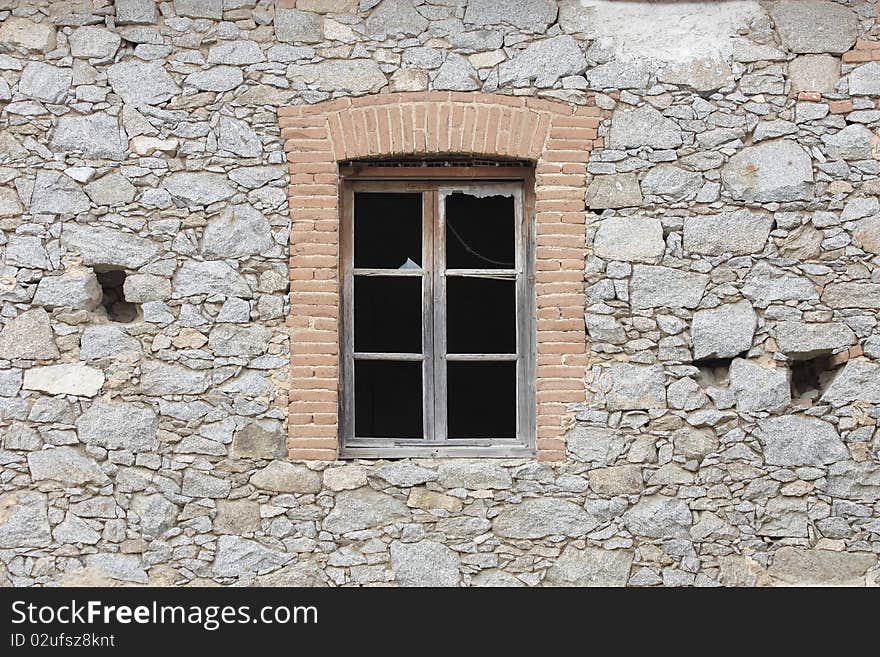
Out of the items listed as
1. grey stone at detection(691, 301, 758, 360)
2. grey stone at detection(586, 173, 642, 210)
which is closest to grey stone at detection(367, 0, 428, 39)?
grey stone at detection(586, 173, 642, 210)

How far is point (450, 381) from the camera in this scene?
17.3 feet

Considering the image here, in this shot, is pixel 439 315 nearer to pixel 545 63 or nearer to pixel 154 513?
pixel 545 63

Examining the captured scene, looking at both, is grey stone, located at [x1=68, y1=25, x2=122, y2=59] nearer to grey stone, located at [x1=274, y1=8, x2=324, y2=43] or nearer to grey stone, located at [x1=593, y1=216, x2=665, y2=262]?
grey stone, located at [x1=274, y1=8, x2=324, y2=43]

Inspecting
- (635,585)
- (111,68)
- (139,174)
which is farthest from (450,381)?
(111,68)

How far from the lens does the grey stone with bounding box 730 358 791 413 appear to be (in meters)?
5.01

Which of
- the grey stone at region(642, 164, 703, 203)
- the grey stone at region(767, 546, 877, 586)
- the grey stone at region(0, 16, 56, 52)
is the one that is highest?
the grey stone at region(0, 16, 56, 52)

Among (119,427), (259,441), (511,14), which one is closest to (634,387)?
(259,441)

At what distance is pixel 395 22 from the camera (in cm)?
511

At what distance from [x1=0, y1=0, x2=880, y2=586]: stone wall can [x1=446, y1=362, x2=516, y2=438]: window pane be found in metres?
0.29

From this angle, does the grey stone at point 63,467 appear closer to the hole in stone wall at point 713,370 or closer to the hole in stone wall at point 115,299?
the hole in stone wall at point 115,299

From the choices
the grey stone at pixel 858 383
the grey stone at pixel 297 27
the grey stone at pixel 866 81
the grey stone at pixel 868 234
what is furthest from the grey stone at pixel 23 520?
the grey stone at pixel 866 81

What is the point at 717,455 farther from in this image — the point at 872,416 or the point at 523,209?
the point at 523,209

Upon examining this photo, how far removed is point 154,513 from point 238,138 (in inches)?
74.1

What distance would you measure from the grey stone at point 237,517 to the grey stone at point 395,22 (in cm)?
242
